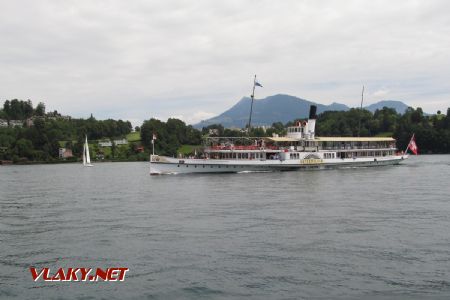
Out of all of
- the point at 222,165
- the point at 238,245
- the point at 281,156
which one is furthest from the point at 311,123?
the point at 238,245

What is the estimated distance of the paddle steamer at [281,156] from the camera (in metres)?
81.7

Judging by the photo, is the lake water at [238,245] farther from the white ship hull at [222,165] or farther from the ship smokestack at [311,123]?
the ship smokestack at [311,123]

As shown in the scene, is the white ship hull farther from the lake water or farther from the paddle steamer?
the lake water

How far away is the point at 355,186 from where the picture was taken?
58.2 m

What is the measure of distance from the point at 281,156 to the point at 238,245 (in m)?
62.1

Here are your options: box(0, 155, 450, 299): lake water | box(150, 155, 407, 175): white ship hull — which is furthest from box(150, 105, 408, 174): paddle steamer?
box(0, 155, 450, 299): lake water

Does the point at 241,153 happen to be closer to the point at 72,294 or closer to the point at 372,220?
the point at 372,220

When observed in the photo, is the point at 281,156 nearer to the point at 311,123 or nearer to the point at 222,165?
the point at 311,123

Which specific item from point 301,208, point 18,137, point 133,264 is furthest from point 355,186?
point 18,137

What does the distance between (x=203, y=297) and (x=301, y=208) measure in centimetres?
2188

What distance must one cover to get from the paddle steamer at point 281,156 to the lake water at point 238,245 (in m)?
33.2

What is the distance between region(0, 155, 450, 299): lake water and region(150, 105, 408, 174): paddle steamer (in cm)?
3324

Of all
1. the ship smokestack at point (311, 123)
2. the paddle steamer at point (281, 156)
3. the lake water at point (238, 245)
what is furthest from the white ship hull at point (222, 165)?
the lake water at point (238, 245)

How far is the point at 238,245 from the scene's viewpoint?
26422mm
